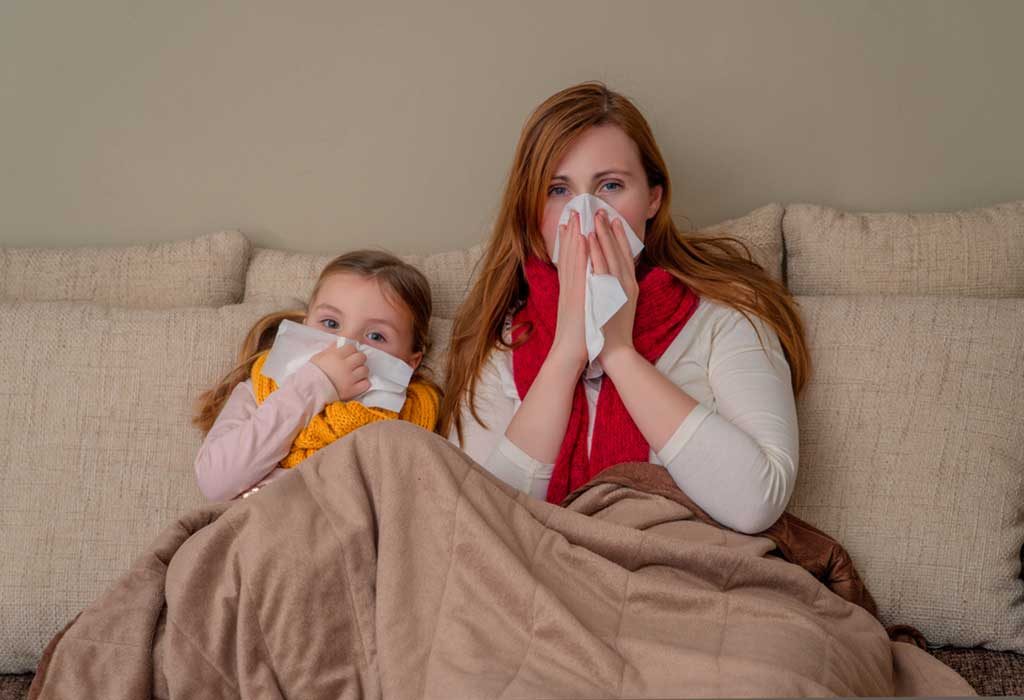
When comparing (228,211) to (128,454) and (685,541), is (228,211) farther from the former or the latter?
(685,541)

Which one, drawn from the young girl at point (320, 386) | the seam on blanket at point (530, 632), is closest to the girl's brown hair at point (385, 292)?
the young girl at point (320, 386)

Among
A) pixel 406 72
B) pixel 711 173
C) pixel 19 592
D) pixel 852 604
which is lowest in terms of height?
pixel 19 592

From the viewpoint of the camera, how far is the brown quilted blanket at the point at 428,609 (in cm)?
124

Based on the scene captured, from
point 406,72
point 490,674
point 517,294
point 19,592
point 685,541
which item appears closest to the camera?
point 490,674

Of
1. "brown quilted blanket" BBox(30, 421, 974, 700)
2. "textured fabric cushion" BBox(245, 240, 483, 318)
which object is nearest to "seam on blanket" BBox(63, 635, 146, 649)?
"brown quilted blanket" BBox(30, 421, 974, 700)

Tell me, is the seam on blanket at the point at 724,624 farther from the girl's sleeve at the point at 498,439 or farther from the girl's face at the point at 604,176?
the girl's face at the point at 604,176

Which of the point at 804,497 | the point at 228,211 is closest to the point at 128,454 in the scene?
the point at 228,211

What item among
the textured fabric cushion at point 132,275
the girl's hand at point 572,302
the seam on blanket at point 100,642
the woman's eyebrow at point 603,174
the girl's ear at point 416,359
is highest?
the woman's eyebrow at point 603,174

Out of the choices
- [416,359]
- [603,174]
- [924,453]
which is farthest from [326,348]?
[924,453]

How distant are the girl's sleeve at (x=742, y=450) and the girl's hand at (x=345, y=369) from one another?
51cm

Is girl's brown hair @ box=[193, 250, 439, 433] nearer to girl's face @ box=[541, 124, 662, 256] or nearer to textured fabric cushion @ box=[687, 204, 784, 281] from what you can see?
girl's face @ box=[541, 124, 662, 256]

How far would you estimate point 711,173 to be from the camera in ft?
7.09

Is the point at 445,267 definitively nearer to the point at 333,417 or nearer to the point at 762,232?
the point at 333,417

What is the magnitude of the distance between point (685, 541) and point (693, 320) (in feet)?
1.51
